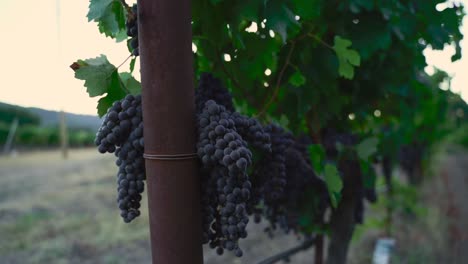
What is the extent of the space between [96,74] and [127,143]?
244mm

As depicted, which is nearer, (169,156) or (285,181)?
(169,156)

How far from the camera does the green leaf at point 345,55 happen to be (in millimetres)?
1367

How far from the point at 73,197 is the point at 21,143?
89.4 ft

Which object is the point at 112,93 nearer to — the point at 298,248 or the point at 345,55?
the point at 345,55

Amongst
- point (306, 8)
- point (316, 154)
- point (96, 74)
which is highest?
point (306, 8)

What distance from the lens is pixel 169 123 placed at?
887 mm

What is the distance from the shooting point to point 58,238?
5.67 m

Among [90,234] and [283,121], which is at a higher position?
[283,121]

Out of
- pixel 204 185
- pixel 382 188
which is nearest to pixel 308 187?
pixel 204 185

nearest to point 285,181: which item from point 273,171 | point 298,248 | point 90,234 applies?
point 273,171

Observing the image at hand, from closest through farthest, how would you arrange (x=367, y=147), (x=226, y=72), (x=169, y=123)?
1. (x=169, y=123)
2. (x=226, y=72)
3. (x=367, y=147)

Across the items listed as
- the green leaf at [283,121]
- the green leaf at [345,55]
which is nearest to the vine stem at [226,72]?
the green leaf at [283,121]

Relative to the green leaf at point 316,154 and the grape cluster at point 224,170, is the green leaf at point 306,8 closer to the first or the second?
the grape cluster at point 224,170

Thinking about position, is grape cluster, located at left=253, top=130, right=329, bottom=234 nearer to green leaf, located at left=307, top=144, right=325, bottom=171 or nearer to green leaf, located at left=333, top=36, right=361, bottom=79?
green leaf, located at left=307, top=144, right=325, bottom=171
